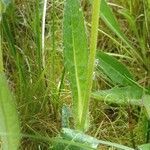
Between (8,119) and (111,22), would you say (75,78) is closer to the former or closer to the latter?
(8,119)

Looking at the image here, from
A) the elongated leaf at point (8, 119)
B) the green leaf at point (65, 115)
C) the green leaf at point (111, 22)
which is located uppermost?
the green leaf at point (111, 22)

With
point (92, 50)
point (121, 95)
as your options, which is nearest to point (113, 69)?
point (121, 95)

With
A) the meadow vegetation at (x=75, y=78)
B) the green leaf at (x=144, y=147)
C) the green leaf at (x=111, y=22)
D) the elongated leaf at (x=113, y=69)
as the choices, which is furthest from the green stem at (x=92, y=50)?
the green leaf at (x=111, y=22)

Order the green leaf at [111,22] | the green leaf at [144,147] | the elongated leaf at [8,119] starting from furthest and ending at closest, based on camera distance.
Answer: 1. the green leaf at [111,22]
2. the green leaf at [144,147]
3. the elongated leaf at [8,119]

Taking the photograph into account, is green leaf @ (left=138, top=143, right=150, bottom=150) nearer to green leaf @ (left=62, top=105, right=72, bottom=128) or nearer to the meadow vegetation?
the meadow vegetation

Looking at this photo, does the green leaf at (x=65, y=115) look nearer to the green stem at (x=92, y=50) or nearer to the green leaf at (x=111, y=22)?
the green stem at (x=92, y=50)

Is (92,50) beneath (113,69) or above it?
above
